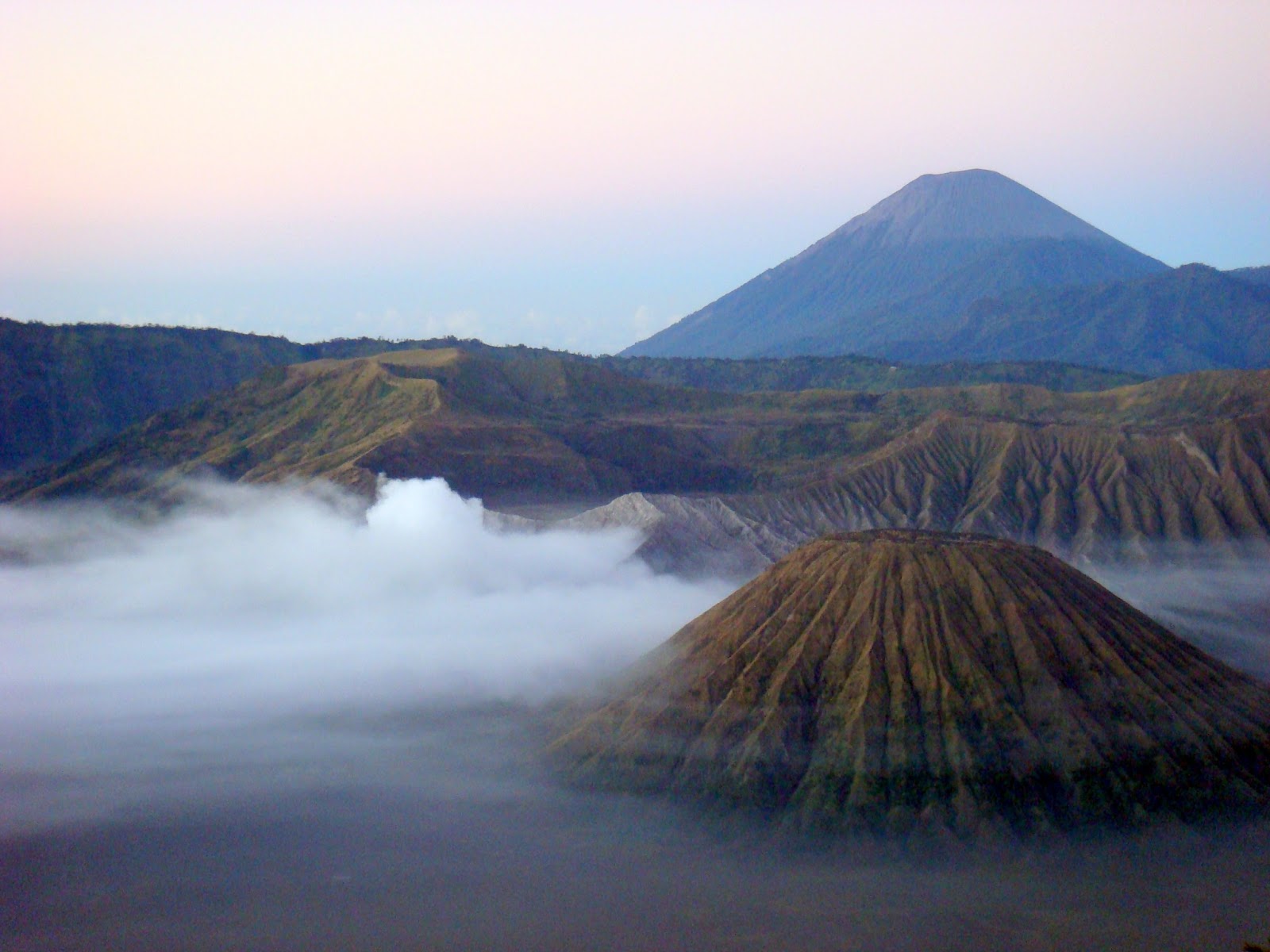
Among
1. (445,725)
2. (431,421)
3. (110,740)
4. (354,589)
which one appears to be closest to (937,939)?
(445,725)

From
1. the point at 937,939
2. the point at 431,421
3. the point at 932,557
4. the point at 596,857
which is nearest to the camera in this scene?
the point at 937,939

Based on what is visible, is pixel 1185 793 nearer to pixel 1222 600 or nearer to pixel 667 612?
pixel 667 612

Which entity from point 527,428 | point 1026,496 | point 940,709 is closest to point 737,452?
point 527,428

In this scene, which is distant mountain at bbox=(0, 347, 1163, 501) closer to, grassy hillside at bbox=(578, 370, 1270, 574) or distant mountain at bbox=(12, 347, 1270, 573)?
distant mountain at bbox=(12, 347, 1270, 573)

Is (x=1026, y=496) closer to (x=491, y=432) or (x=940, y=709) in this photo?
(x=491, y=432)

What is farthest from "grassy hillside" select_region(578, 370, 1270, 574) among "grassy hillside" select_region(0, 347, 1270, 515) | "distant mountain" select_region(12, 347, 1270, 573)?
"grassy hillside" select_region(0, 347, 1270, 515)

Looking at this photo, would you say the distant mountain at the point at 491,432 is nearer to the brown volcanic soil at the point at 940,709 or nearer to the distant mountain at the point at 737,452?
the distant mountain at the point at 737,452

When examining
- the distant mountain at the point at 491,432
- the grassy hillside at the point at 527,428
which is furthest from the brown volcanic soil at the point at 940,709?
the grassy hillside at the point at 527,428

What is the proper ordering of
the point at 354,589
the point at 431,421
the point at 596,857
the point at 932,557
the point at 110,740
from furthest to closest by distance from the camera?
1. the point at 431,421
2. the point at 354,589
3. the point at 110,740
4. the point at 932,557
5. the point at 596,857
